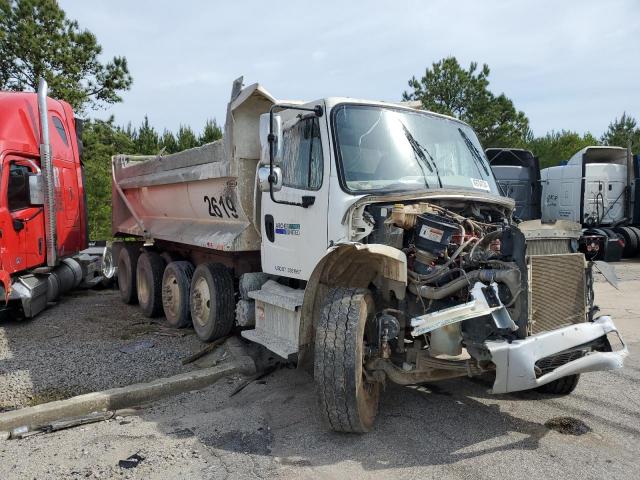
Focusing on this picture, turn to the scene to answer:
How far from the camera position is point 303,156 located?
485 centimetres

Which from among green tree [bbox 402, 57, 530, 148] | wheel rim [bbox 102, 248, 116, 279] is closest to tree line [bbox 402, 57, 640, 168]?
green tree [bbox 402, 57, 530, 148]

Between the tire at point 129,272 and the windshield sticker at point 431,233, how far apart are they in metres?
6.71

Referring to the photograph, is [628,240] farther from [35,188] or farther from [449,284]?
[35,188]

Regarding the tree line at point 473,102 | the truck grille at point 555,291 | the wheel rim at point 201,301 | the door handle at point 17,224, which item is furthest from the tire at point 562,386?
the tree line at point 473,102

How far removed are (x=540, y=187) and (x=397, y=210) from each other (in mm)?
14229

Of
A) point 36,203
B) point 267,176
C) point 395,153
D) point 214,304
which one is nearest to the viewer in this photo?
point 267,176

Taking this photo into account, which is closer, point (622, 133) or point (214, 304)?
point (214, 304)

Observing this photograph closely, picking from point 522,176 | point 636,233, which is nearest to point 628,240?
point 636,233

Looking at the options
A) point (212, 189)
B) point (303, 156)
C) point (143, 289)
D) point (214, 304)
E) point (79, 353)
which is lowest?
point (79, 353)

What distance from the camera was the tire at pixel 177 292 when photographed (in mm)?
7422

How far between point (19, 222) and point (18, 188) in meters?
0.50

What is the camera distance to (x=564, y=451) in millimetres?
3693

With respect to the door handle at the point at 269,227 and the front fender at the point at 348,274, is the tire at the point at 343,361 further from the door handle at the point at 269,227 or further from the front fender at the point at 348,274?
the door handle at the point at 269,227

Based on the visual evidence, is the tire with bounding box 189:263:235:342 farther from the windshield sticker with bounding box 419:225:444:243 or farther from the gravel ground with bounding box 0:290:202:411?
the windshield sticker with bounding box 419:225:444:243
